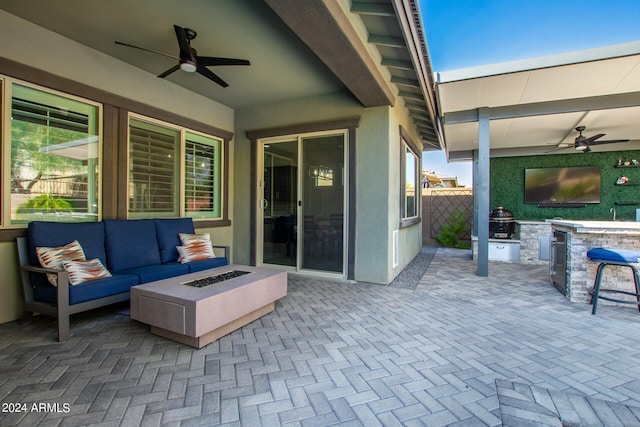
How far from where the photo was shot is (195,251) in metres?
3.91

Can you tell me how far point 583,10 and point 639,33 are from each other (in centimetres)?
61

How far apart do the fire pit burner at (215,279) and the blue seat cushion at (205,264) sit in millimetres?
743

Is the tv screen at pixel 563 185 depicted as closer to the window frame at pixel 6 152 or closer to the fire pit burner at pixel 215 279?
the fire pit burner at pixel 215 279

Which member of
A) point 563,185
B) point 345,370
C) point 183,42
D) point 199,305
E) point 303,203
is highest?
point 183,42

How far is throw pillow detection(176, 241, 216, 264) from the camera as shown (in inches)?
150

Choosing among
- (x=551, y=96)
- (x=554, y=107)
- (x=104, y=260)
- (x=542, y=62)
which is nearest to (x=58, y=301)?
(x=104, y=260)

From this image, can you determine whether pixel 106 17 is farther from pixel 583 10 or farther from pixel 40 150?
pixel 583 10

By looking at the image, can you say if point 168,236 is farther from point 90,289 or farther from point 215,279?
point 215,279

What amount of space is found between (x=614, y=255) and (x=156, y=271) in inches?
191

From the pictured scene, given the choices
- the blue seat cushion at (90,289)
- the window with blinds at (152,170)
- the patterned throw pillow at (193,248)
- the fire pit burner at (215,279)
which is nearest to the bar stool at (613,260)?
the fire pit burner at (215,279)

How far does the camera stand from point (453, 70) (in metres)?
3.90

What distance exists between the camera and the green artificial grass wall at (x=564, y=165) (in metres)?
7.07

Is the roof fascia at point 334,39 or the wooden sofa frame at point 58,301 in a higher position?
the roof fascia at point 334,39

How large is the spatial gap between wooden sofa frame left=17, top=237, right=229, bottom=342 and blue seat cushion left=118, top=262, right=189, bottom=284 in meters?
0.24
